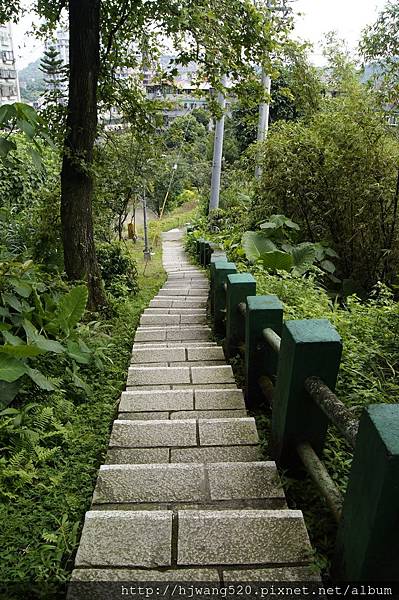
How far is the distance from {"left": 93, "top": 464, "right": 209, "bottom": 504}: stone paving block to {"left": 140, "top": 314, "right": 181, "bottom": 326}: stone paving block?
3.71m

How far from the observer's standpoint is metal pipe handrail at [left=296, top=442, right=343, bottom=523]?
1.65 meters

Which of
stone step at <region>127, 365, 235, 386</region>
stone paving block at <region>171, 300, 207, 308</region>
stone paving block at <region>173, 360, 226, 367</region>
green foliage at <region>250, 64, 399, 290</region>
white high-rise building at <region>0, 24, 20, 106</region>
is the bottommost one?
stone paving block at <region>171, 300, 207, 308</region>

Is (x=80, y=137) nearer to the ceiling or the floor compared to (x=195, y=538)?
nearer to the ceiling

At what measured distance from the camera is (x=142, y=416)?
9.57 feet

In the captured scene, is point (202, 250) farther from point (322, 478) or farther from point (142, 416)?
point (322, 478)

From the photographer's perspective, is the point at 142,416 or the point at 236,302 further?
the point at 236,302

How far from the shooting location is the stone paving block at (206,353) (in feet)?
13.5

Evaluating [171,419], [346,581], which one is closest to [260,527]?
[346,581]

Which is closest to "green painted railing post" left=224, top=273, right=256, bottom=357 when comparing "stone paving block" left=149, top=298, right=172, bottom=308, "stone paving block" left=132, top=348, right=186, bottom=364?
"stone paving block" left=132, top=348, right=186, bottom=364

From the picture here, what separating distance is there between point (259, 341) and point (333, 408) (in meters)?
1.14

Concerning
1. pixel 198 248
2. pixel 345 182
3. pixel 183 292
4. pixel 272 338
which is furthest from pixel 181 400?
pixel 198 248

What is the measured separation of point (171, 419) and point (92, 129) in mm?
3636

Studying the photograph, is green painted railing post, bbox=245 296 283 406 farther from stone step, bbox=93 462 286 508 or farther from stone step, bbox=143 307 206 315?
stone step, bbox=143 307 206 315

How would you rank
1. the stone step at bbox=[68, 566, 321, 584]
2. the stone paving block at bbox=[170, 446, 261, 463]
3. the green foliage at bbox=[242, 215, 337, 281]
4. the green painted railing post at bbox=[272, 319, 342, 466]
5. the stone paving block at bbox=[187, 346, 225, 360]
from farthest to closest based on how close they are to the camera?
the green foliage at bbox=[242, 215, 337, 281] → the stone paving block at bbox=[187, 346, 225, 360] → the stone paving block at bbox=[170, 446, 261, 463] → the green painted railing post at bbox=[272, 319, 342, 466] → the stone step at bbox=[68, 566, 321, 584]
